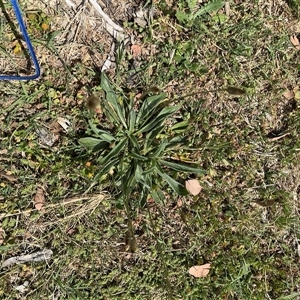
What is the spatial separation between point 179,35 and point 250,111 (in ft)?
2.03

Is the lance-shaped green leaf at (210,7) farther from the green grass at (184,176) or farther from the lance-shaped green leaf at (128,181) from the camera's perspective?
the lance-shaped green leaf at (128,181)

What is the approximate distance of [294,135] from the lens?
2922 millimetres

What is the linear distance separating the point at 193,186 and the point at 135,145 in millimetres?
441

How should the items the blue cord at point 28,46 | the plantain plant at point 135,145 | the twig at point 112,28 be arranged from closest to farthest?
the blue cord at point 28,46 < the plantain plant at point 135,145 < the twig at point 112,28

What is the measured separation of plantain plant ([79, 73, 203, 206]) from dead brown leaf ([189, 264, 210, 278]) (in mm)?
465

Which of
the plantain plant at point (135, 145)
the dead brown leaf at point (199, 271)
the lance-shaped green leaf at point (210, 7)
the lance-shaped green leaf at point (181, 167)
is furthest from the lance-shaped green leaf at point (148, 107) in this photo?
the dead brown leaf at point (199, 271)

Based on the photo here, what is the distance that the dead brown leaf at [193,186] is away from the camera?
9.10 ft

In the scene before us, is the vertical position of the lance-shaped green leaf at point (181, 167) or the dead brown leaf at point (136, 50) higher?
the dead brown leaf at point (136, 50)

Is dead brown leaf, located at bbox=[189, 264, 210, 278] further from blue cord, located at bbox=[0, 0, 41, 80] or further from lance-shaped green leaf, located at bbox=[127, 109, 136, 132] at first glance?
blue cord, located at bbox=[0, 0, 41, 80]

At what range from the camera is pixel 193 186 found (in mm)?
2779

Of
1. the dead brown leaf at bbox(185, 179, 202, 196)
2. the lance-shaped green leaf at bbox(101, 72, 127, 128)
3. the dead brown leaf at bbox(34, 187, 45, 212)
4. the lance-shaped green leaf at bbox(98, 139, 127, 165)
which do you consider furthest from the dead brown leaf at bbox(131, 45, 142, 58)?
the dead brown leaf at bbox(34, 187, 45, 212)

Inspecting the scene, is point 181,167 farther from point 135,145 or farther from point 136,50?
point 136,50

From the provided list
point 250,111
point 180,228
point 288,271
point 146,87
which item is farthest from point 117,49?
point 288,271

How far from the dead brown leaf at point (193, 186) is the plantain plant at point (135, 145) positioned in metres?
0.09
